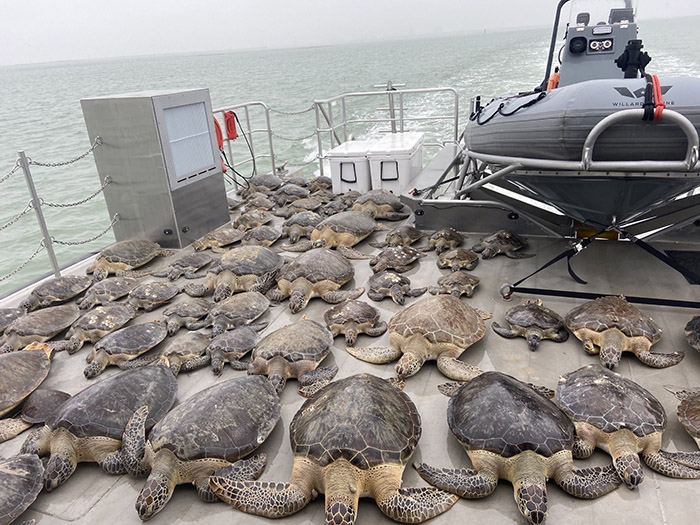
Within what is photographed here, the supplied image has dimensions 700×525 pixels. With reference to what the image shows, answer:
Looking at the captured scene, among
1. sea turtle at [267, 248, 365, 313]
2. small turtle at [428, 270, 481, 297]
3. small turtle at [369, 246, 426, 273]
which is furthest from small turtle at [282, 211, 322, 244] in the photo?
small turtle at [428, 270, 481, 297]

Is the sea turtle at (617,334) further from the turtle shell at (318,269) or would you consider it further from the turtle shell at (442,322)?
the turtle shell at (318,269)

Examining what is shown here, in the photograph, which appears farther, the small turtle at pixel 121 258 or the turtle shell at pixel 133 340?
the small turtle at pixel 121 258

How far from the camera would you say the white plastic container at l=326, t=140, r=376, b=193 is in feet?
21.4

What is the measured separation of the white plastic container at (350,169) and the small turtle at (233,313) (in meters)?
3.28

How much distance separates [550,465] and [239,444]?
1.38 metres

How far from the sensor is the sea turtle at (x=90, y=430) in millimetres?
2281

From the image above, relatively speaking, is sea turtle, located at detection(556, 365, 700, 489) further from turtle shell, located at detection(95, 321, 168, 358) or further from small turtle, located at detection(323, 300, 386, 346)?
turtle shell, located at detection(95, 321, 168, 358)

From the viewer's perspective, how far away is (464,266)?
4.24 meters

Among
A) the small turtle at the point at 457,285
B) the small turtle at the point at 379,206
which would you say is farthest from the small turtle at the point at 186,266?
the small turtle at the point at 457,285

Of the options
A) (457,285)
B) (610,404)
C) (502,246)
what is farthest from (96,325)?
(502,246)

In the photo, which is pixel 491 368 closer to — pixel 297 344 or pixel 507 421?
pixel 507 421

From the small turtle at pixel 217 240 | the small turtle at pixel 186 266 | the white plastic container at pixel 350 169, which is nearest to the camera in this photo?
the small turtle at pixel 186 266

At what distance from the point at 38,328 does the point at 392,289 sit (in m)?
2.64

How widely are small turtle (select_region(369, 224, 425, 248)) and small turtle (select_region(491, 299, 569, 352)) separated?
1706 mm
